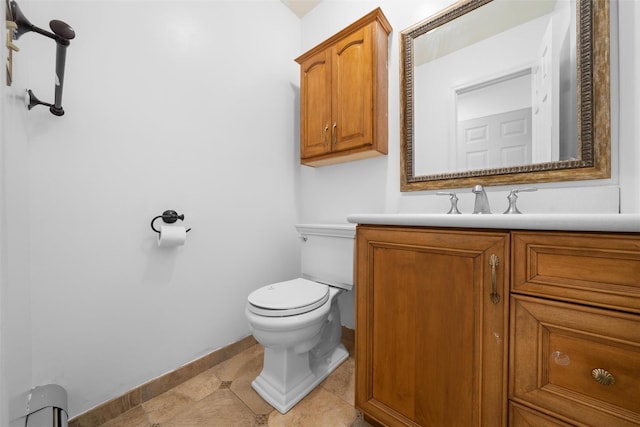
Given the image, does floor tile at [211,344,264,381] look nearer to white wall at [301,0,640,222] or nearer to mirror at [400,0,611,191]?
white wall at [301,0,640,222]

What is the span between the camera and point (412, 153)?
1370mm

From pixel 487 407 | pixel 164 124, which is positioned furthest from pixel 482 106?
pixel 164 124

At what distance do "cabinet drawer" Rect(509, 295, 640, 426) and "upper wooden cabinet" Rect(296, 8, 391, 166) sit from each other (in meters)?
1.01

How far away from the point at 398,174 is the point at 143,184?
131 cm

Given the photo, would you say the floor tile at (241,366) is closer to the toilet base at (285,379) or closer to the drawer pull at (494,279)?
the toilet base at (285,379)

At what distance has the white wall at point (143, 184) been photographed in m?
0.90

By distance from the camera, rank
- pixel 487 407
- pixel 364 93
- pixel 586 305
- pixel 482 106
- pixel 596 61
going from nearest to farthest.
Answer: pixel 586 305 < pixel 487 407 < pixel 596 61 < pixel 482 106 < pixel 364 93

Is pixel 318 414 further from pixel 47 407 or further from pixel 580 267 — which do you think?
A: pixel 580 267

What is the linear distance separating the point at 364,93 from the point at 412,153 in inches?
16.8

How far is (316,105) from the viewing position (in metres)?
1.58

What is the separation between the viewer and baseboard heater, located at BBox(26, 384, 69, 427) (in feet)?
2.50

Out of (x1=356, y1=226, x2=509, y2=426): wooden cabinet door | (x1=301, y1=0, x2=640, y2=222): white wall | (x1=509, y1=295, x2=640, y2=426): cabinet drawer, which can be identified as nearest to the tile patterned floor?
(x1=356, y1=226, x2=509, y2=426): wooden cabinet door

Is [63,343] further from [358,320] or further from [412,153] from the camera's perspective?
[412,153]

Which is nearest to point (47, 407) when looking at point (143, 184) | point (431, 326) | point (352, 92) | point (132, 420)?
point (132, 420)
